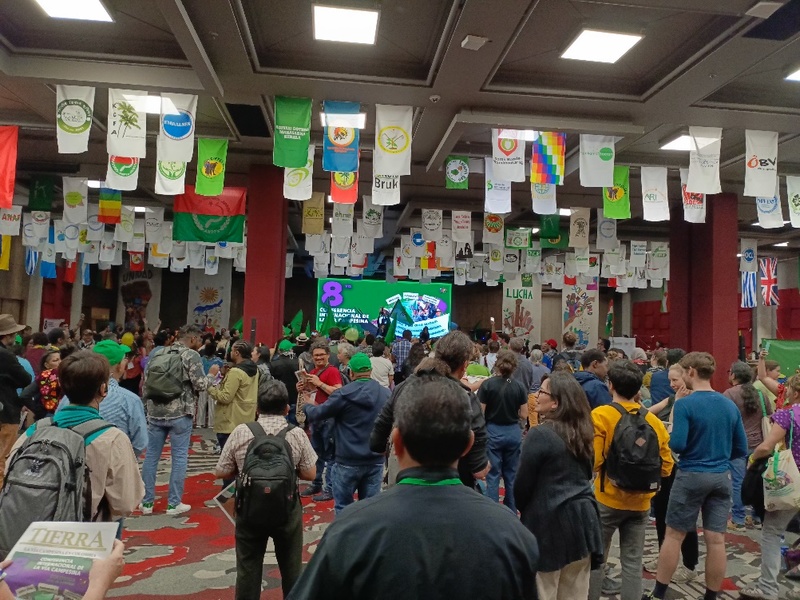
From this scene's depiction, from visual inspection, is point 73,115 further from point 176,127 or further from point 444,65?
point 444,65

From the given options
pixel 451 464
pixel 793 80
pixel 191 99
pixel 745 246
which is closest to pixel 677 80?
pixel 793 80

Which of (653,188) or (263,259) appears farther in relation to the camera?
(263,259)

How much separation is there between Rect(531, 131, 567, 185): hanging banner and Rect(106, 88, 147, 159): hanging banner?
17.7ft

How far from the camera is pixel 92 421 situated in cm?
245

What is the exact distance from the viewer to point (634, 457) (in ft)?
11.1

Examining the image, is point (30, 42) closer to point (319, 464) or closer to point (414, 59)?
point (414, 59)

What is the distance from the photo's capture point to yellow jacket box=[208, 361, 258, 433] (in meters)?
5.82

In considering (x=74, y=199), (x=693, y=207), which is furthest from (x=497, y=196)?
(x=74, y=199)

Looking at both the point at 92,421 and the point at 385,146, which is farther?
the point at 385,146

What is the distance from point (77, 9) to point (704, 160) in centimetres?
821

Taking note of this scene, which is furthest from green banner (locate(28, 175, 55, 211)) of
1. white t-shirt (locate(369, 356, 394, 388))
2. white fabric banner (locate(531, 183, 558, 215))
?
white fabric banner (locate(531, 183, 558, 215))

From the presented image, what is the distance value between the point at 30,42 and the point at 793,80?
9.39 m

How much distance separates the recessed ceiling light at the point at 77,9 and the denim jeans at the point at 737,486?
26.1 feet

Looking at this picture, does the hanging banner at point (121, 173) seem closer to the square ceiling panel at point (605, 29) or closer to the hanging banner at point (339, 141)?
the hanging banner at point (339, 141)
